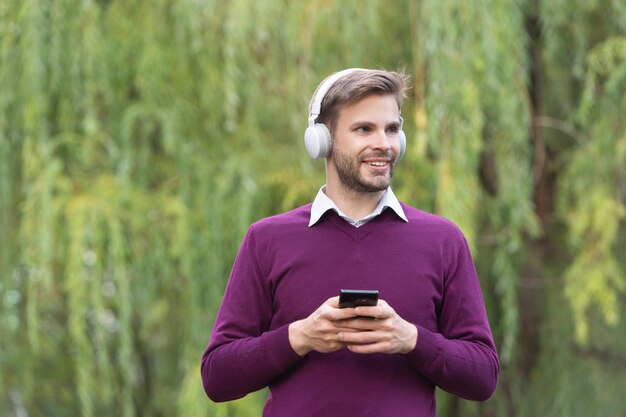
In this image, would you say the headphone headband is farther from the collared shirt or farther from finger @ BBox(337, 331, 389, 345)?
finger @ BBox(337, 331, 389, 345)

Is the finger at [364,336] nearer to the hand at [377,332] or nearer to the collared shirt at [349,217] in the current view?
the hand at [377,332]

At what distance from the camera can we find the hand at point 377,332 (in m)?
1.96

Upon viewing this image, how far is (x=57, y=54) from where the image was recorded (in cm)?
518

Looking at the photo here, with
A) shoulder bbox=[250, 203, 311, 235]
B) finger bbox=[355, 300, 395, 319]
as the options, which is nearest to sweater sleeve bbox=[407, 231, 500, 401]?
finger bbox=[355, 300, 395, 319]

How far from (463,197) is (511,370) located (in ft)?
4.33

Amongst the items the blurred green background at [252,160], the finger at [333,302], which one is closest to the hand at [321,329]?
the finger at [333,302]

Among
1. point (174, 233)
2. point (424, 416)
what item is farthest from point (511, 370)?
point (424, 416)

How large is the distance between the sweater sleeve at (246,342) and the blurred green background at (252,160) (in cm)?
268

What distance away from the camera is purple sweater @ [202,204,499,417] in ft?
6.87

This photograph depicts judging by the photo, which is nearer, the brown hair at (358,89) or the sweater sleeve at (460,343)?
the sweater sleeve at (460,343)

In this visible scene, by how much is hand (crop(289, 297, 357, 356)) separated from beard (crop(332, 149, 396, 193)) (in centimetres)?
30

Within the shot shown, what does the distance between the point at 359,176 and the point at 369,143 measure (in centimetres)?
7

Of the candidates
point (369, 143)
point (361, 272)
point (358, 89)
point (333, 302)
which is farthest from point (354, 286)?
point (358, 89)

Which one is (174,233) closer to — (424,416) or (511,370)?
(511,370)
